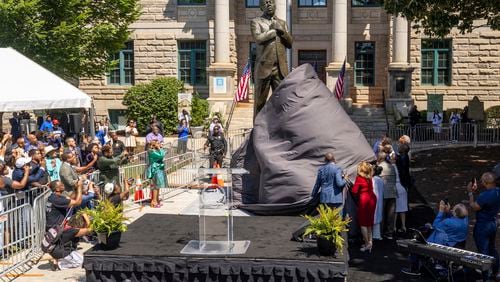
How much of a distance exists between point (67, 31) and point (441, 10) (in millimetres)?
13901

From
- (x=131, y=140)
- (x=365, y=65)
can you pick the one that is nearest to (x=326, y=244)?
(x=131, y=140)

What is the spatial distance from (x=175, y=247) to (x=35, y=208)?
3790 mm

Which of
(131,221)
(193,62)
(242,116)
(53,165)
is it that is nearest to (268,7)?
(131,221)

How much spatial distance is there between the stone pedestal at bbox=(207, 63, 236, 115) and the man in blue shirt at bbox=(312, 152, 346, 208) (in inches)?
912

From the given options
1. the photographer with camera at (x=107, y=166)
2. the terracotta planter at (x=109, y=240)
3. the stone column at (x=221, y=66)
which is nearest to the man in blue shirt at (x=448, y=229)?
the terracotta planter at (x=109, y=240)

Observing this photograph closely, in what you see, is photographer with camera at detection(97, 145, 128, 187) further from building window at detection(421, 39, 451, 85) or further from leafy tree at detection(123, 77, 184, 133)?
building window at detection(421, 39, 451, 85)

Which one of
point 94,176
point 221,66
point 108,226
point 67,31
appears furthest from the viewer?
point 221,66

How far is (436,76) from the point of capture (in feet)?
120

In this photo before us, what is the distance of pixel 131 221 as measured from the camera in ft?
46.6

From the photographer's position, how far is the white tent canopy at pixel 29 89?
14620mm

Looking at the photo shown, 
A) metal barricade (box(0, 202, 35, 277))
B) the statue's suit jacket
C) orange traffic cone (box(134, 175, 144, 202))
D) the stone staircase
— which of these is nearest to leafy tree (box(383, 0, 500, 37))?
the statue's suit jacket

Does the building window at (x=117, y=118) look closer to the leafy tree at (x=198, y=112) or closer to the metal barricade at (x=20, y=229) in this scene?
the leafy tree at (x=198, y=112)

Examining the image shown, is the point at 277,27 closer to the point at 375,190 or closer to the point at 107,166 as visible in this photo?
the point at 375,190

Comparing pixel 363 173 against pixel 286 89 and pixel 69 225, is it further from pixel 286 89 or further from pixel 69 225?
pixel 69 225
